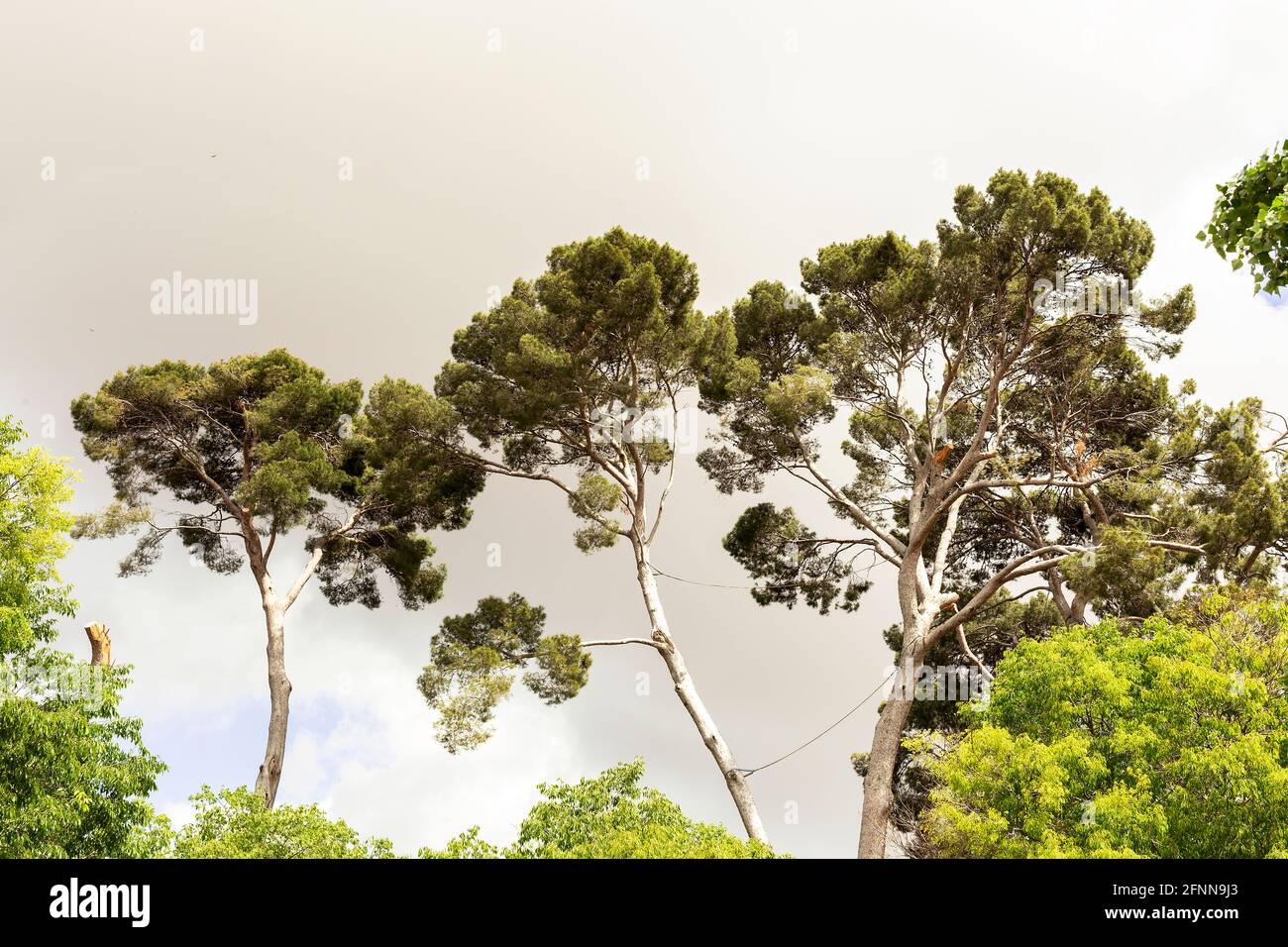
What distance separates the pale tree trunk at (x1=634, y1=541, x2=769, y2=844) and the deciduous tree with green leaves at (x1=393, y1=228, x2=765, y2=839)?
0.09ft

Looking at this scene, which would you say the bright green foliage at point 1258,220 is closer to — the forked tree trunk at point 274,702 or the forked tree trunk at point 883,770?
the forked tree trunk at point 883,770

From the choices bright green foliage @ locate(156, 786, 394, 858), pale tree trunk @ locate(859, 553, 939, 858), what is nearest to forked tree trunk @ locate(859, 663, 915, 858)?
pale tree trunk @ locate(859, 553, 939, 858)

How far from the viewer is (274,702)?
24797 millimetres

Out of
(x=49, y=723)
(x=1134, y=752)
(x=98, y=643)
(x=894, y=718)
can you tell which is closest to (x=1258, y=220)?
(x=1134, y=752)

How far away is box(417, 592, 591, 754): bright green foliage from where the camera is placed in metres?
21.5

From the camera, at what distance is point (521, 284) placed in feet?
85.0

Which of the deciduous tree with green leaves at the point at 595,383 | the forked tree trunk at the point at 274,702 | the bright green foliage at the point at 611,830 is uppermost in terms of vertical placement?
the deciduous tree with green leaves at the point at 595,383

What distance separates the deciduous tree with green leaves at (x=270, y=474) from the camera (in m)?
27.0

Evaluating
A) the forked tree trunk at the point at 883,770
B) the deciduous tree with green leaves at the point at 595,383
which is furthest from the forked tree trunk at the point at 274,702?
the forked tree trunk at the point at 883,770

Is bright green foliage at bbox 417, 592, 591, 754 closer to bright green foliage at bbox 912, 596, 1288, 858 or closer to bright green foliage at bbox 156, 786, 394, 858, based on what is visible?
bright green foliage at bbox 156, 786, 394, 858

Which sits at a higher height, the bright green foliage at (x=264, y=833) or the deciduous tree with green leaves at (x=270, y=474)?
the deciduous tree with green leaves at (x=270, y=474)

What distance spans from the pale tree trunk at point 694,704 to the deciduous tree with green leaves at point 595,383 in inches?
1.1
